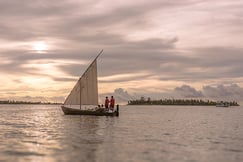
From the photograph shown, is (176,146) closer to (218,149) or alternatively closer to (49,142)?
(218,149)

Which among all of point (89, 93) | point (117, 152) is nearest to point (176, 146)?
point (117, 152)

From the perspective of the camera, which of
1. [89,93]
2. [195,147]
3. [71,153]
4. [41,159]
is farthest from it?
[89,93]

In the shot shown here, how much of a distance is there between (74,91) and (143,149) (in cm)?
4567

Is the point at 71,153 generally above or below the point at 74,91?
below

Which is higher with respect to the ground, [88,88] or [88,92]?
[88,88]

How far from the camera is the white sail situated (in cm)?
6788

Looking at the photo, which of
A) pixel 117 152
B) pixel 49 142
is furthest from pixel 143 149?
pixel 49 142

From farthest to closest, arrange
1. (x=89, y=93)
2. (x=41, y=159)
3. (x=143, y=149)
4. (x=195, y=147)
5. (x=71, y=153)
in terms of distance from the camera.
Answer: (x=89, y=93)
(x=195, y=147)
(x=143, y=149)
(x=71, y=153)
(x=41, y=159)

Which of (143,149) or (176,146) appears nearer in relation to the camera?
(143,149)

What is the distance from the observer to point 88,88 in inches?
2692

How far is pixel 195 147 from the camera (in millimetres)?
28875

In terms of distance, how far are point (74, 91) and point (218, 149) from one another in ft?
150

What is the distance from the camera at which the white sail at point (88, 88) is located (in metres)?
67.9

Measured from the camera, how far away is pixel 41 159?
2178 centimetres
